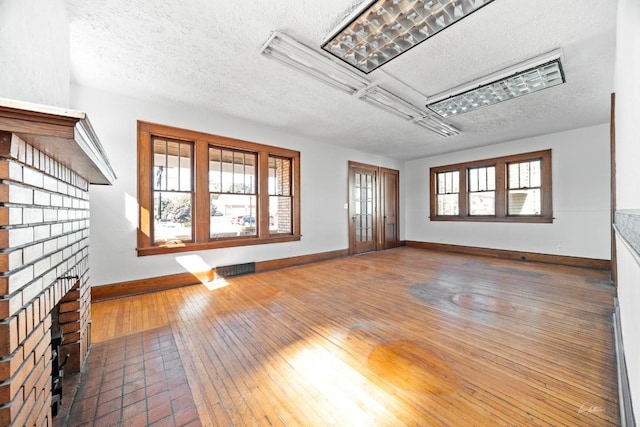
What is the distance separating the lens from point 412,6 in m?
1.82

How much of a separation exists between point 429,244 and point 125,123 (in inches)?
286

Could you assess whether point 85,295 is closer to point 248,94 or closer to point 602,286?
point 248,94

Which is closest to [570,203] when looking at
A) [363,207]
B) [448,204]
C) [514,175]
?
[514,175]

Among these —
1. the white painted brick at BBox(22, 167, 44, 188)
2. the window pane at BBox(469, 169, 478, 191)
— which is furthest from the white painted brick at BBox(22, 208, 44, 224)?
the window pane at BBox(469, 169, 478, 191)

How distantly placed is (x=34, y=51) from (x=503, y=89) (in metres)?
4.42

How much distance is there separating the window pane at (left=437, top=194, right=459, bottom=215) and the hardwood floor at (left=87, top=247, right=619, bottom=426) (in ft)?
10.6

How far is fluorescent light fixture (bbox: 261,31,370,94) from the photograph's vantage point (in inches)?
90.4

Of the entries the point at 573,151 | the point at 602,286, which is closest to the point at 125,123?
the point at 602,286

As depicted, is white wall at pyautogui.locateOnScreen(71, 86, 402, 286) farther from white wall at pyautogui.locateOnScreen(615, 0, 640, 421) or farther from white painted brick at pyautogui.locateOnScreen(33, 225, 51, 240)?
white wall at pyautogui.locateOnScreen(615, 0, 640, 421)

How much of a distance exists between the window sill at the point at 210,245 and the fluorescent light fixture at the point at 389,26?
3234 mm

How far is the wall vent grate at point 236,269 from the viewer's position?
4133 mm

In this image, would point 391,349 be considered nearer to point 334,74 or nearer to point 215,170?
point 334,74

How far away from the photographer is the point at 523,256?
540 centimetres

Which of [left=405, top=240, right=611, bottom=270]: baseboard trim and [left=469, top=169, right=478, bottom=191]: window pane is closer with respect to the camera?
[left=405, top=240, right=611, bottom=270]: baseboard trim
